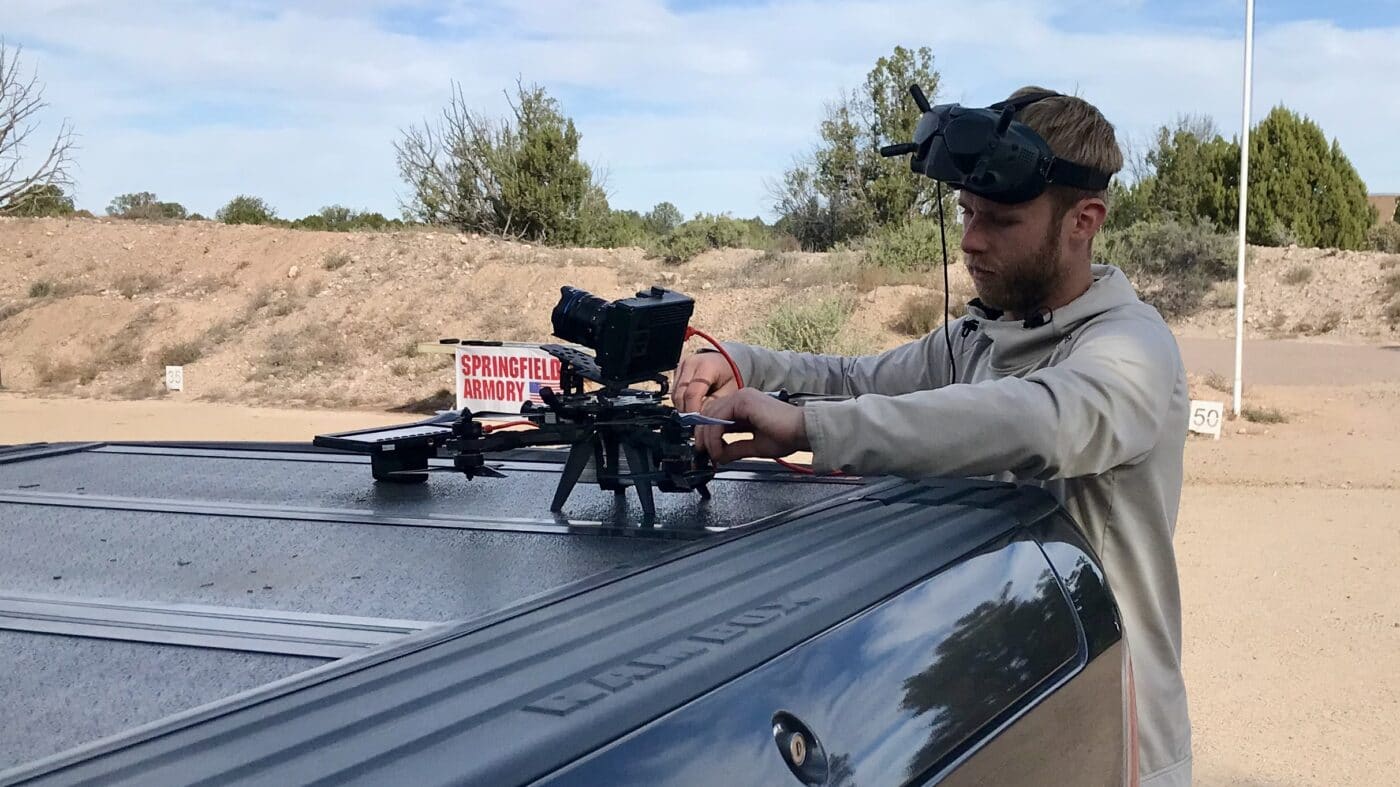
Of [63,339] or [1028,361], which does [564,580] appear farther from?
[63,339]

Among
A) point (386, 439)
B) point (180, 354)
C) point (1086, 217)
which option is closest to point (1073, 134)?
point (1086, 217)

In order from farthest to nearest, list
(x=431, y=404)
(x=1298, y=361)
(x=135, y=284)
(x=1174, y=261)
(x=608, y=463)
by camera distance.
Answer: (x=135, y=284) → (x=1174, y=261) → (x=1298, y=361) → (x=431, y=404) → (x=608, y=463)

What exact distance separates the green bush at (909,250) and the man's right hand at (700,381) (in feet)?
68.6

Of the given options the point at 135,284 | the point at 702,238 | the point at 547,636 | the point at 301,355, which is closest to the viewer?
the point at 547,636

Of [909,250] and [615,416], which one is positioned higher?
[909,250]

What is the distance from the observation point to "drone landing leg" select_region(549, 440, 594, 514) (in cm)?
199

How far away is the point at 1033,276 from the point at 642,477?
867 millimetres

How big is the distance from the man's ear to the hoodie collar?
7 cm

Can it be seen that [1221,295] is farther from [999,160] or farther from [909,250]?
[999,160]

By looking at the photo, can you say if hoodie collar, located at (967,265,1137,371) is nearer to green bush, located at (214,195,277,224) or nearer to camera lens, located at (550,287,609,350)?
camera lens, located at (550,287,609,350)

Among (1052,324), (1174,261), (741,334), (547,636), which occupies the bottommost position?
(741,334)

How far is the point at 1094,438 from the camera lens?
2.04 meters

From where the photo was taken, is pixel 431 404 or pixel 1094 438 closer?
pixel 1094 438

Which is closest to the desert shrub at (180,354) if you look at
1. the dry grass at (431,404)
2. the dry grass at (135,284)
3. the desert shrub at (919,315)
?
the dry grass at (135,284)
